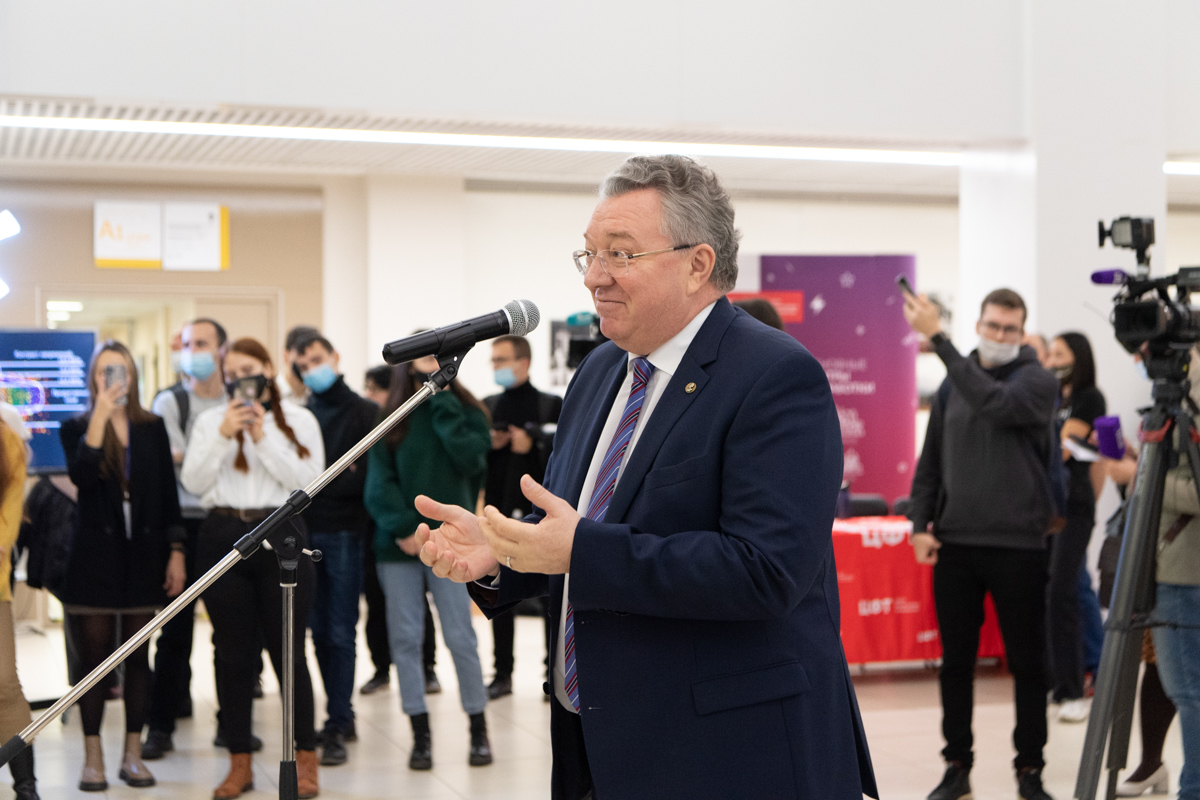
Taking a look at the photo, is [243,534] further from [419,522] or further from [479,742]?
A: [479,742]

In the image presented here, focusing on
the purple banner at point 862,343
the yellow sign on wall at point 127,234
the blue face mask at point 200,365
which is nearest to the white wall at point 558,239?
Result: the yellow sign on wall at point 127,234

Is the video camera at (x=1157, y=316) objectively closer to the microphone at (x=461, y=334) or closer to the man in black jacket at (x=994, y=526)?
the man in black jacket at (x=994, y=526)

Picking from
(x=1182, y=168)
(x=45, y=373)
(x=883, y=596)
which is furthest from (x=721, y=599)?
(x=1182, y=168)

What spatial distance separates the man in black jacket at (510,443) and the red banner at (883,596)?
1590mm

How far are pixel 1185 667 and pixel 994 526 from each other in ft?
2.46

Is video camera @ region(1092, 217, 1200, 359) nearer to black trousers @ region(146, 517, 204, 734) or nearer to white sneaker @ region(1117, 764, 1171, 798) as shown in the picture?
white sneaker @ region(1117, 764, 1171, 798)

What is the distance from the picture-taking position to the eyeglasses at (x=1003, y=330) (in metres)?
4.00

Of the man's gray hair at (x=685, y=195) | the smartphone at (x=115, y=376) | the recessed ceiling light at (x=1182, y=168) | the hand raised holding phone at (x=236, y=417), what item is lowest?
the hand raised holding phone at (x=236, y=417)

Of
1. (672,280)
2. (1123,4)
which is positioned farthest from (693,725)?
(1123,4)

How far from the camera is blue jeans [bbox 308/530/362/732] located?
4785 mm

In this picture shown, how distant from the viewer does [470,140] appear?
758cm

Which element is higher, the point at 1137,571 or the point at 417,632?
the point at 1137,571

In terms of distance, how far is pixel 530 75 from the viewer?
21.1 ft

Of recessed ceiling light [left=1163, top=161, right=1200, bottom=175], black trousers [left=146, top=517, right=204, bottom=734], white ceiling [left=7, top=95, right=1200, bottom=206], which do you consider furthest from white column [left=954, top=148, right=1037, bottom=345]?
black trousers [left=146, top=517, right=204, bottom=734]
